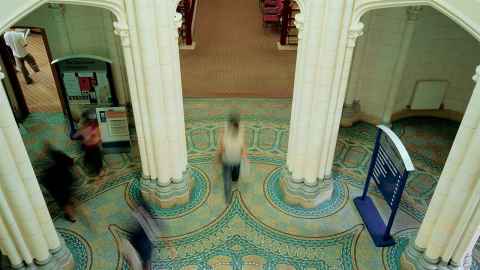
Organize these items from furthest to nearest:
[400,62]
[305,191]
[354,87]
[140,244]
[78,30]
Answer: [354,87] < [78,30] < [400,62] < [305,191] < [140,244]

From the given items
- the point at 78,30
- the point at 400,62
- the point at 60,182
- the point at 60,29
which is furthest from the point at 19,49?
the point at 400,62

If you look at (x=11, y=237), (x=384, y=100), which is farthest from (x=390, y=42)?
(x=11, y=237)

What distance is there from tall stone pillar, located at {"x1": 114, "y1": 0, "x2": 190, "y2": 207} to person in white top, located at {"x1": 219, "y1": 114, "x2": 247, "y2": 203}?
660 mm

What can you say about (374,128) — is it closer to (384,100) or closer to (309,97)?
(384,100)

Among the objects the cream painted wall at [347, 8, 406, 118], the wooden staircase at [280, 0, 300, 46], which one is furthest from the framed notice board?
the wooden staircase at [280, 0, 300, 46]

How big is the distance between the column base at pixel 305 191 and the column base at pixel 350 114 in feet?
7.70

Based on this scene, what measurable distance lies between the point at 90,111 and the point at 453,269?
6881 millimetres

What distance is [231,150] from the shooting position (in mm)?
7055

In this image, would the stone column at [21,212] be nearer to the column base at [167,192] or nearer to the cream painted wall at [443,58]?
the column base at [167,192]

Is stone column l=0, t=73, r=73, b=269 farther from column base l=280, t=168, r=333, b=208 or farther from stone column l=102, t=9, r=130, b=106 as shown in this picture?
stone column l=102, t=9, r=130, b=106

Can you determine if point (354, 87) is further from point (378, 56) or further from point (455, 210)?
point (455, 210)

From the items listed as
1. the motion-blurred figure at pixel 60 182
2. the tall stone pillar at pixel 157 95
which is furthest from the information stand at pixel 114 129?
the tall stone pillar at pixel 157 95

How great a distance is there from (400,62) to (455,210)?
3869 mm

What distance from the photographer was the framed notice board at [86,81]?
27.3ft
